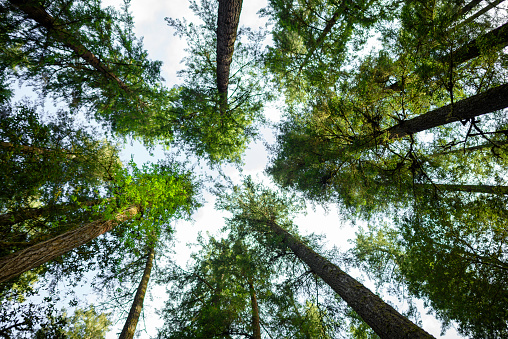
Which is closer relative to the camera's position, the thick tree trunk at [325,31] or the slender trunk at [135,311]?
the thick tree trunk at [325,31]

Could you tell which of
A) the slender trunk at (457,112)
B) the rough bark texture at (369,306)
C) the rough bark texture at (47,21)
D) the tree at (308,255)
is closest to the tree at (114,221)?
the rough bark texture at (47,21)

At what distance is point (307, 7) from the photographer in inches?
241

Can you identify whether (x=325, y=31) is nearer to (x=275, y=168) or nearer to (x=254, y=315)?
(x=275, y=168)

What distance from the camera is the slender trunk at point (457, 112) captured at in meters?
3.45

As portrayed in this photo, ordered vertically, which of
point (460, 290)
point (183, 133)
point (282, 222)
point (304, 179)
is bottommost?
point (460, 290)

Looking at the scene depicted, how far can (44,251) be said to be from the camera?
3.62 m

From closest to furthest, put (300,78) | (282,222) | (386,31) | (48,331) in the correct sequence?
(48,331) → (386,31) → (300,78) → (282,222)

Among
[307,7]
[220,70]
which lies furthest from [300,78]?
[220,70]

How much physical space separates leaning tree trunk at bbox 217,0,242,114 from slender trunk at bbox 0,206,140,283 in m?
5.76

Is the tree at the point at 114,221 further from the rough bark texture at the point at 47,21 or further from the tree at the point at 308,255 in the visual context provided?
the tree at the point at 308,255

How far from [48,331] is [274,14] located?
10.5 meters

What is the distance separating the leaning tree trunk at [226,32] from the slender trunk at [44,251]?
5.76m

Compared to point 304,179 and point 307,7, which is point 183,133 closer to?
point 304,179

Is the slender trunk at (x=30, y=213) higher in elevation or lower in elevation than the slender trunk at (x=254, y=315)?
higher
